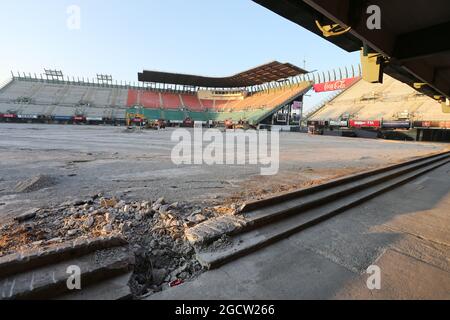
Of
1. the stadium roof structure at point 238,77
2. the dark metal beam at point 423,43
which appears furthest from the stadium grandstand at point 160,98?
the dark metal beam at point 423,43

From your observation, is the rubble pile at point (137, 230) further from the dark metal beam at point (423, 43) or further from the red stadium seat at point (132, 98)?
the red stadium seat at point (132, 98)

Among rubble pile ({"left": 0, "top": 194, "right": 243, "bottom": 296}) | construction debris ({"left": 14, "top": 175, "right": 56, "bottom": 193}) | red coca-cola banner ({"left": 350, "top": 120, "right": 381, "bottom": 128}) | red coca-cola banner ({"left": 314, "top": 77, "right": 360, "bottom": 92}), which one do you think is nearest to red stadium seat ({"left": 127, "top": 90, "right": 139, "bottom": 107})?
red coca-cola banner ({"left": 314, "top": 77, "right": 360, "bottom": 92})

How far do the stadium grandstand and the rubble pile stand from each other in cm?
5164

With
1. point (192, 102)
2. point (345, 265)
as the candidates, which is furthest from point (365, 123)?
point (192, 102)

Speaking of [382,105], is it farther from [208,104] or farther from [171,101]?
[171,101]

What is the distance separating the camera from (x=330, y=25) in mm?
4145

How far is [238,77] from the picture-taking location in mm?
66000

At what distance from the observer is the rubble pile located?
91.7 inches

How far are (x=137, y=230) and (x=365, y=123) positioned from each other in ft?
136

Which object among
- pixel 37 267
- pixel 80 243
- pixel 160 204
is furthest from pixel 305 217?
pixel 37 267

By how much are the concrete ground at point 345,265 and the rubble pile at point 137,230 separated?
0.99ft
